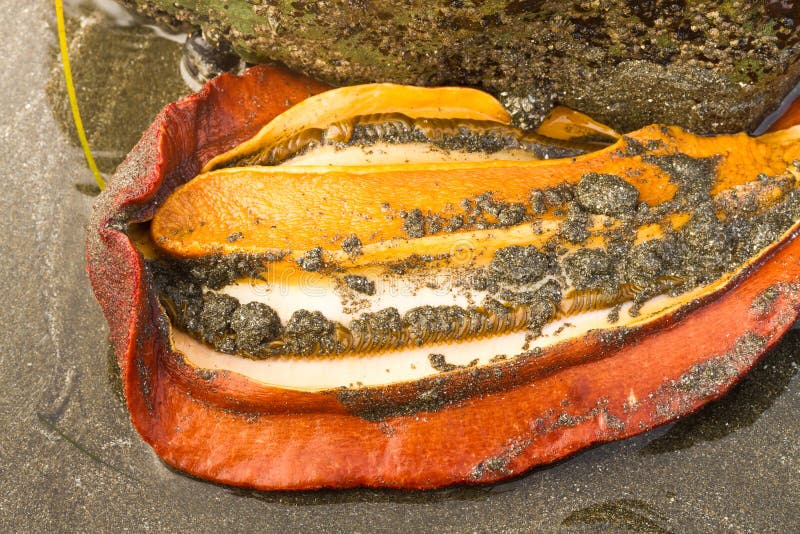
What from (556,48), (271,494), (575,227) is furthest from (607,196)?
(271,494)

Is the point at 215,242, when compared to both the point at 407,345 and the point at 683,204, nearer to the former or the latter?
the point at 407,345

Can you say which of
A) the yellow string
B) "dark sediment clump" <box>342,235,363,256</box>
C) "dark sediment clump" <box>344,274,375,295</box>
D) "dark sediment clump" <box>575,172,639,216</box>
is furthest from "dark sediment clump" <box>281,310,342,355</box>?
the yellow string

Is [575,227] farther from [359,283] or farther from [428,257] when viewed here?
[359,283]

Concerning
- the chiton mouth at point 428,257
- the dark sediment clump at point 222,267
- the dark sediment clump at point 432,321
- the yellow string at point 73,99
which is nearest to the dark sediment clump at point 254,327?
the chiton mouth at point 428,257

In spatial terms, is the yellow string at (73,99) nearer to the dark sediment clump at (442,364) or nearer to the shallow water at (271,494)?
the shallow water at (271,494)

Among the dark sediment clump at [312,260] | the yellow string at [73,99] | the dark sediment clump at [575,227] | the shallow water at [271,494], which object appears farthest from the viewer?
the yellow string at [73,99]

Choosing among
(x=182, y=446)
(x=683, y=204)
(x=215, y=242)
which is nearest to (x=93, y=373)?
(x=182, y=446)

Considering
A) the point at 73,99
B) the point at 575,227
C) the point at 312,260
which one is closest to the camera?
the point at 312,260
